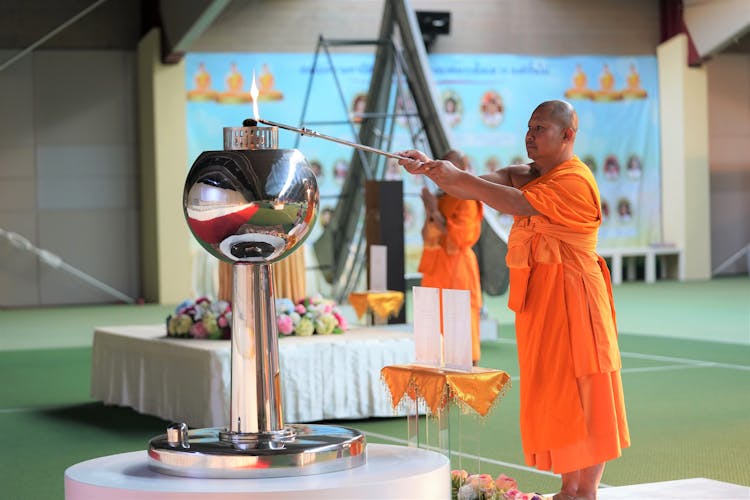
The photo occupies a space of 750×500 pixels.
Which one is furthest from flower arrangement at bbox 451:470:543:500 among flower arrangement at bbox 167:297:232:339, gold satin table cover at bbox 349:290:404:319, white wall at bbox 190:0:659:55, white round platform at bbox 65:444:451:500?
white wall at bbox 190:0:659:55

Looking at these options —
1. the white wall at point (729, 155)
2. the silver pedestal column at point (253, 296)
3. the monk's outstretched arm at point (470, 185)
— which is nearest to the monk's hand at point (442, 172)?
the monk's outstretched arm at point (470, 185)

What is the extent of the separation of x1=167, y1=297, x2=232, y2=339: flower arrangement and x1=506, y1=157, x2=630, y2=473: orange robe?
3288mm

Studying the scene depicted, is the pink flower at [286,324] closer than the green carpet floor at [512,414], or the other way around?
the green carpet floor at [512,414]

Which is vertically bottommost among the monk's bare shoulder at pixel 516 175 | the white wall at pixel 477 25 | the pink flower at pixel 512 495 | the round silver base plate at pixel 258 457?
the pink flower at pixel 512 495

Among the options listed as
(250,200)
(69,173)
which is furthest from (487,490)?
Answer: (69,173)

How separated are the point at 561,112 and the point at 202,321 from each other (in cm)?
372

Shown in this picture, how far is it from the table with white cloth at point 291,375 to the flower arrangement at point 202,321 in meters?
0.08

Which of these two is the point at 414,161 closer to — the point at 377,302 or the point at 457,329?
the point at 457,329

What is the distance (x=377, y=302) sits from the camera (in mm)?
8789

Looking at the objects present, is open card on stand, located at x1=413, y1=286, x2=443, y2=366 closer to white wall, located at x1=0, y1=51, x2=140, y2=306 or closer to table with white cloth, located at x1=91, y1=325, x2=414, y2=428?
table with white cloth, located at x1=91, y1=325, x2=414, y2=428

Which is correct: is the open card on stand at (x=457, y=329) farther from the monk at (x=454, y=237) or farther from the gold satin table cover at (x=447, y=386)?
the monk at (x=454, y=237)

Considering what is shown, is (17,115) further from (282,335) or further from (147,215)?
(282,335)

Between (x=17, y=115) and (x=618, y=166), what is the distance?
30.7ft

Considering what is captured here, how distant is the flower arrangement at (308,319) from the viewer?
7617 millimetres
